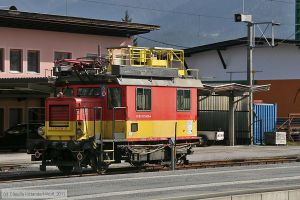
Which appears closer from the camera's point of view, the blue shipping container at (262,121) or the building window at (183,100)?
the building window at (183,100)

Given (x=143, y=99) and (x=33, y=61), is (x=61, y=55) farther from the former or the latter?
(x=143, y=99)

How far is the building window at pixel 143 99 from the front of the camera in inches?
890

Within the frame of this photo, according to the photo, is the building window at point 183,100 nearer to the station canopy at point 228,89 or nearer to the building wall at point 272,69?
the station canopy at point 228,89

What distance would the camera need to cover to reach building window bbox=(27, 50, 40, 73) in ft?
131

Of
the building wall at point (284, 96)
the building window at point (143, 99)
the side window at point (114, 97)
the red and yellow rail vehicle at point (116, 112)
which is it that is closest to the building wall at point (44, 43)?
the red and yellow rail vehicle at point (116, 112)

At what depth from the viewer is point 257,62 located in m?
59.0

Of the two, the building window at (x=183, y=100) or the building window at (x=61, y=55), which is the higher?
the building window at (x=61, y=55)

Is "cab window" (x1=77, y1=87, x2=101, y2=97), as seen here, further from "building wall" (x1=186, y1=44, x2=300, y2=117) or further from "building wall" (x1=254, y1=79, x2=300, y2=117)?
"building wall" (x1=254, y1=79, x2=300, y2=117)

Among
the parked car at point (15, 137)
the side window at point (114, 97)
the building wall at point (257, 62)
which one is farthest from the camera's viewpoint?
the building wall at point (257, 62)

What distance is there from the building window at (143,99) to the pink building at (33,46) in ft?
48.5

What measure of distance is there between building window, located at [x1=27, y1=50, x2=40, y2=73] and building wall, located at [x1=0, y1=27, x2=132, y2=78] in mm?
206

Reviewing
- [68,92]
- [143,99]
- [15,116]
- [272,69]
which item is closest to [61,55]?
[15,116]

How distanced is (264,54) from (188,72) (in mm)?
33749

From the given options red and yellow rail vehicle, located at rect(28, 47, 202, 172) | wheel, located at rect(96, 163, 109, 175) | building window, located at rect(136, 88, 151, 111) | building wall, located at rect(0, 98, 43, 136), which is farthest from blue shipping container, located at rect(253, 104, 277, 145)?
wheel, located at rect(96, 163, 109, 175)
